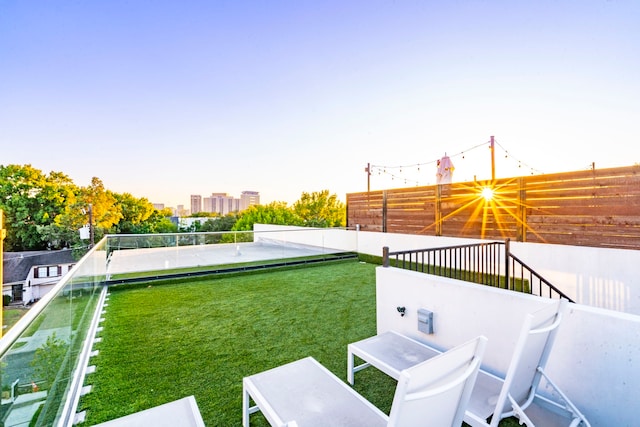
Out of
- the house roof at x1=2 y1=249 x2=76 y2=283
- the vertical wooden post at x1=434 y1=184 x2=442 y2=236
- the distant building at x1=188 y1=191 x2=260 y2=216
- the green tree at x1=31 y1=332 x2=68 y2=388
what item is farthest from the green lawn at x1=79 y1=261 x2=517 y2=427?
the distant building at x1=188 y1=191 x2=260 y2=216

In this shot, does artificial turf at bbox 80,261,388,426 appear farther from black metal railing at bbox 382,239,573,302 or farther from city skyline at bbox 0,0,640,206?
city skyline at bbox 0,0,640,206

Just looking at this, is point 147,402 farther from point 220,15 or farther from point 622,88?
point 622,88

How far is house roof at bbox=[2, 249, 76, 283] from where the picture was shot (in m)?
22.7

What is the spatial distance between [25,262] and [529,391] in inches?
1305

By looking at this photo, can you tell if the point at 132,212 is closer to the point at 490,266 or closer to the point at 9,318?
the point at 9,318

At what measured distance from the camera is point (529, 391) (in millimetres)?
1794

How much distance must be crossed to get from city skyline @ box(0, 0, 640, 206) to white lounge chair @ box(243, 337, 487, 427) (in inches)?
223

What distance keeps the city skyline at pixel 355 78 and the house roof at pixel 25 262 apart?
16.1 meters

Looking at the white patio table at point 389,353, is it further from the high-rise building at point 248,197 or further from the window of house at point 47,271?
the high-rise building at point 248,197

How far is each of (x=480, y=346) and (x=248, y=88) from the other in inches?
351

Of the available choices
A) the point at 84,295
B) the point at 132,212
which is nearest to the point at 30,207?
the point at 132,212

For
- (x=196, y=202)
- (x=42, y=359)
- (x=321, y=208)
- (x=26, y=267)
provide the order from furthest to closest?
(x=196, y=202), (x=26, y=267), (x=321, y=208), (x=42, y=359)

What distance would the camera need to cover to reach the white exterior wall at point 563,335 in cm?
173

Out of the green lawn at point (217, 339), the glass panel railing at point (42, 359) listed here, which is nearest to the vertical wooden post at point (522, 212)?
the green lawn at point (217, 339)
